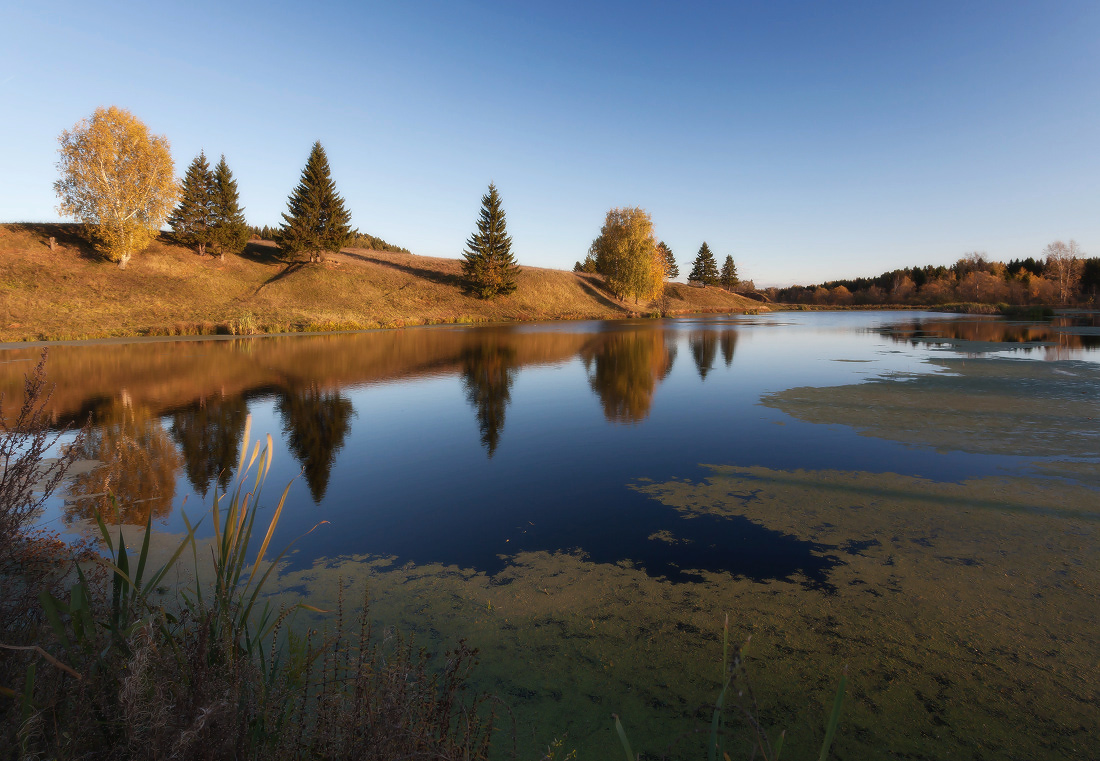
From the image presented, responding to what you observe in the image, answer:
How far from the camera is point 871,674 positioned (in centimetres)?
335

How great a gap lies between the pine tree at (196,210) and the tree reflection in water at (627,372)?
1680 inches

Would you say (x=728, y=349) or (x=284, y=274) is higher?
(x=284, y=274)

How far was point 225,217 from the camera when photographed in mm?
50500

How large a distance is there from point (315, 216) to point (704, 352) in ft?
147

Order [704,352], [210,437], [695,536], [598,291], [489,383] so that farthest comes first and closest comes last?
[598,291] < [704,352] < [489,383] < [210,437] < [695,536]

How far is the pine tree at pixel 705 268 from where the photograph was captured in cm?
10319

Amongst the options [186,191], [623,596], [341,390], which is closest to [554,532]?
[623,596]

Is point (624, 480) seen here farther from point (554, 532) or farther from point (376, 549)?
point (376, 549)

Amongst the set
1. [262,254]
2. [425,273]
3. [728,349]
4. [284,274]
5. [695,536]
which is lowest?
[695,536]

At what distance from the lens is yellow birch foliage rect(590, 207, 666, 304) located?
6412 centimetres

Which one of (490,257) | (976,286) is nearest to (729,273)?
(976,286)

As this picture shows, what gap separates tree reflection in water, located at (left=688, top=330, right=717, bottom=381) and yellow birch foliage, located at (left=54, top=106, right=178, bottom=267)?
1752 inches

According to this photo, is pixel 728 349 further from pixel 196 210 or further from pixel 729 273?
pixel 729 273

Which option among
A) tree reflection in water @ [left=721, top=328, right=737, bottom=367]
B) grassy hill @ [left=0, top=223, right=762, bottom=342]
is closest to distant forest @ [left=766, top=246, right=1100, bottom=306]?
grassy hill @ [left=0, top=223, right=762, bottom=342]
